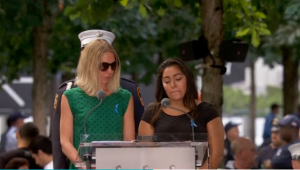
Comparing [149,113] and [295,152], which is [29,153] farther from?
[149,113]

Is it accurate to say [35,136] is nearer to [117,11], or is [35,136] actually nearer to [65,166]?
[65,166]

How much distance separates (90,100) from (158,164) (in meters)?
1.36

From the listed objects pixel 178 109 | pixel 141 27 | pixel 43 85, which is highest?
pixel 141 27

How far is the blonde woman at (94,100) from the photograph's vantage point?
7801mm

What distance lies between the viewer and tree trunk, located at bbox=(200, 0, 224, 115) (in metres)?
11.7

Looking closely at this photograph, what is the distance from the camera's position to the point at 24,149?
1259 cm

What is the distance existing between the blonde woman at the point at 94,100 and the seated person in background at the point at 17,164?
3.46 meters

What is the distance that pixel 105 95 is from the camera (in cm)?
781

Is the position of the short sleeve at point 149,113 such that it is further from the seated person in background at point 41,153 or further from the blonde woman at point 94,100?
the seated person in background at point 41,153

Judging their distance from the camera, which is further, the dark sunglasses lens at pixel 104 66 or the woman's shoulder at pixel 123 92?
the woman's shoulder at pixel 123 92

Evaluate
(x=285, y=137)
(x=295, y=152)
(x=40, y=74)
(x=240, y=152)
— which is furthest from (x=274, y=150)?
(x=40, y=74)

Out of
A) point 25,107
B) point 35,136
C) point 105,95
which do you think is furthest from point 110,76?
point 25,107

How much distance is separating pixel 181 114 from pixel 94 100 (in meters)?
0.66

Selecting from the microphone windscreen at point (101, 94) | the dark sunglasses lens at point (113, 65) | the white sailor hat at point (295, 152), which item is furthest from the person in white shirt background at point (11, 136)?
the microphone windscreen at point (101, 94)
